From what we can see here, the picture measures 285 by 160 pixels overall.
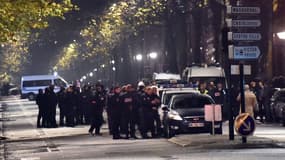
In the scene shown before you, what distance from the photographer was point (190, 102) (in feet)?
89.8

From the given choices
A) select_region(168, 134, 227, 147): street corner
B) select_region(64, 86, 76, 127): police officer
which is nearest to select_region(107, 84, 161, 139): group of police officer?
select_region(168, 134, 227, 147): street corner

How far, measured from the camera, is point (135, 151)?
21562mm

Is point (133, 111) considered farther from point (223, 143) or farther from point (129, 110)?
point (223, 143)

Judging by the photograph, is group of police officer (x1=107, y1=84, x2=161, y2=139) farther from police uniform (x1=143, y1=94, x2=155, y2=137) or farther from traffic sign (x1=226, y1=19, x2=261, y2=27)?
traffic sign (x1=226, y1=19, x2=261, y2=27)

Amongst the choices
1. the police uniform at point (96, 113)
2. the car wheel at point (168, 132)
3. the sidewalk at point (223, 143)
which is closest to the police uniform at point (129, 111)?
the car wheel at point (168, 132)

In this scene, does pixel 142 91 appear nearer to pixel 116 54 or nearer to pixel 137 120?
pixel 137 120

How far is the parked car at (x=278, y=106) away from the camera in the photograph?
32.2 m

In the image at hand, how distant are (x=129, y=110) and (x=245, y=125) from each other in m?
7.32

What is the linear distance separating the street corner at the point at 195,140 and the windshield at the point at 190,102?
5.40 feet

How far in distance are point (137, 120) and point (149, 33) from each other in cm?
4498

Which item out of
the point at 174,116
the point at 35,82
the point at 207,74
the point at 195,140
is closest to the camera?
the point at 195,140

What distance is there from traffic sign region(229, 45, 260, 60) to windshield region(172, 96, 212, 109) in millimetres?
5006

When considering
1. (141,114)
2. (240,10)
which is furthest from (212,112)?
(141,114)

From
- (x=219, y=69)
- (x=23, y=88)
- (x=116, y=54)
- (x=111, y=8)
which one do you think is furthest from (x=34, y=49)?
(x=219, y=69)
